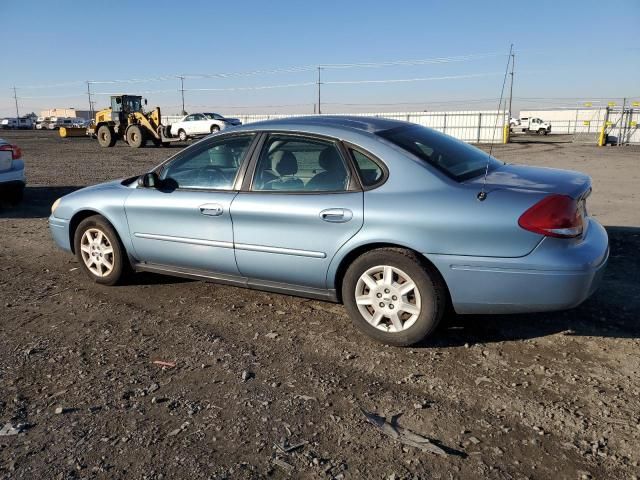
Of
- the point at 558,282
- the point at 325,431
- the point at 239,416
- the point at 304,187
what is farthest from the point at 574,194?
the point at 239,416

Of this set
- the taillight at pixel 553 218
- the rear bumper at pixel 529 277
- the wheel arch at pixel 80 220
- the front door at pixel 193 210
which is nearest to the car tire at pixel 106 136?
the wheel arch at pixel 80 220

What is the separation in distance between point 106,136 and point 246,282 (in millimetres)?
27794

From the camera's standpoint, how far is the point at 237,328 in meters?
4.00

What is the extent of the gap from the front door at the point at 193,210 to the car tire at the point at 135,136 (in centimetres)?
2448

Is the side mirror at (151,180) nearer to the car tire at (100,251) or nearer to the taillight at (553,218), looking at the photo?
the car tire at (100,251)

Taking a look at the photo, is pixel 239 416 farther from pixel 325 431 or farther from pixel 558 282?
pixel 558 282

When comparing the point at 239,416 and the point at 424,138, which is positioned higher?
the point at 424,138

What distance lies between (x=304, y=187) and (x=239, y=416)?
173 centimetres

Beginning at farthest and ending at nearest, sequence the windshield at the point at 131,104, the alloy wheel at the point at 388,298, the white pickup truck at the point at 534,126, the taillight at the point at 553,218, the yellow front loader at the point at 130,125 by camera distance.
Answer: the white pickup truck at the point at 534,126 → the windshield at the point at 131,104 → the yellow front loader at the point at 130,125 → the alloy wheel at the point at 388,298 → the taillight at the point at 553,218

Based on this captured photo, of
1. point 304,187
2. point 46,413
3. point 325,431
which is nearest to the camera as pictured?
point 325,431

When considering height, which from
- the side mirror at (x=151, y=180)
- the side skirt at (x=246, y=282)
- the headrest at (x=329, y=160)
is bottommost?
the side skirt at (x=246, y=282)

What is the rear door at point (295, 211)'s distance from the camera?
367cm

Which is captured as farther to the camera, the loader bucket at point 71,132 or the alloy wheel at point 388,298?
the loader bucket at point 71,132

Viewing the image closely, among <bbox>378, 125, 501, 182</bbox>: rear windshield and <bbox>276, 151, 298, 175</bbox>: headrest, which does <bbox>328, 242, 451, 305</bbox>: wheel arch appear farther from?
<bbox>276, 151, 298, 175</bbox>: headrest
